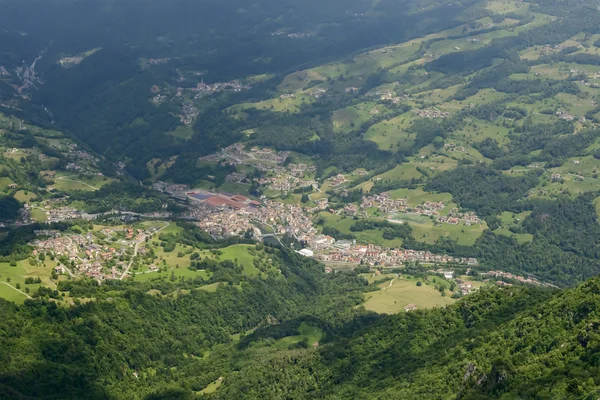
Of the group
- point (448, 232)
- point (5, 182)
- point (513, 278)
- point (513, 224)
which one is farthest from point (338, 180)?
point (5, 182)

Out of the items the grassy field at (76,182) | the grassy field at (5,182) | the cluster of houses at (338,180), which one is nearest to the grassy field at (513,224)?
the cluster of houses at (338,180)

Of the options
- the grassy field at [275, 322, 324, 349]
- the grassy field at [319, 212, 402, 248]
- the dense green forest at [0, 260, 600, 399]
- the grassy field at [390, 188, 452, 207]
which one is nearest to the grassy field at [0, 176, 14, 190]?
the dense green forest at [0, 260, 600, 399]

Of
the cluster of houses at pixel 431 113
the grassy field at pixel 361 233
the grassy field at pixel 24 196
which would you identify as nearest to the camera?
the grassy field at pixel 361 233

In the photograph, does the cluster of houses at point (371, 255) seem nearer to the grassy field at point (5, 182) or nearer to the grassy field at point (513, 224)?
the grassy field at point (513, 224)

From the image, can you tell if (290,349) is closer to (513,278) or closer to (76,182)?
(513,278)

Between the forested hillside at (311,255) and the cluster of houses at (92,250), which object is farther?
the cluster of houses at (92,250)

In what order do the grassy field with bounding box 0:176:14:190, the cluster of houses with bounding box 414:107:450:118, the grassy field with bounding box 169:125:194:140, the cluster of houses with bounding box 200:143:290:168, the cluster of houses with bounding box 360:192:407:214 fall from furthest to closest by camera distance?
1. the grassy field with bounding box 169:125:194:140
2. the cluster of houses with bounding box 414:107:450:118
3. the cluster of houses with bounding box 200:143:290:168
4. the cluster of houses with bounding box 360:192:407:214
5. the grassy field with bounding box 0:176:14:190

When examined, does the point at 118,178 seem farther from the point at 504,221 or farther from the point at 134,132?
the point at 504,221

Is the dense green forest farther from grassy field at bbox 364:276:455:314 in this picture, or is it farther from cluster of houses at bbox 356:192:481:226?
cluster of houses at bbox 356:192:481:226
